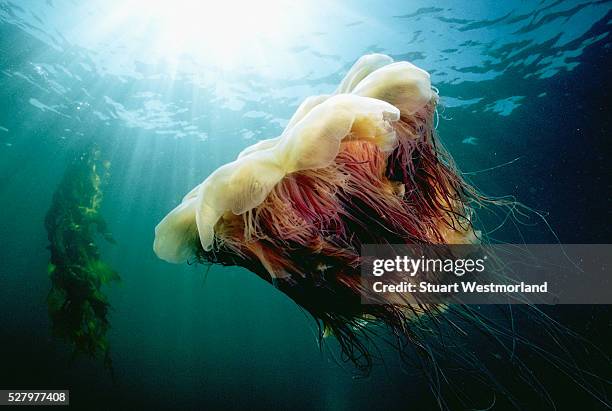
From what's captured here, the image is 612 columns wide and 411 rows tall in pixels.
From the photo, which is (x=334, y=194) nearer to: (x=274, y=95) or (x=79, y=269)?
(x=79, y=269)

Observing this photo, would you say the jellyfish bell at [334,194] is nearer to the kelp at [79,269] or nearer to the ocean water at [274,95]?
the ocean water at [274,95]

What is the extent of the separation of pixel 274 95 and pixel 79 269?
1030cm

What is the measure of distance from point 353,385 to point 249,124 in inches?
1101

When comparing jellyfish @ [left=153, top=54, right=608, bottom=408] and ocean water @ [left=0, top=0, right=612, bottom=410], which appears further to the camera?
ocean water @ [left=0, top=0, right=612, bottom=410]

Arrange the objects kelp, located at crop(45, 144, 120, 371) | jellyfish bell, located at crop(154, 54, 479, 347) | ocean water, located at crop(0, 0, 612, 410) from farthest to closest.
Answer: ocean water, located at crop(0, 0, 612, 410), kelp, located at crop(45, 144, 120, 371), jellyfish bell, located at crop(154, 54, 479, 347)

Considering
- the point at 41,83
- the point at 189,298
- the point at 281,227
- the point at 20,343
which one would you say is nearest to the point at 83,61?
the point at 41,83

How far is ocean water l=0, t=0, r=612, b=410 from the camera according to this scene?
11492 millimetres

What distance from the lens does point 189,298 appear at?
78062mm

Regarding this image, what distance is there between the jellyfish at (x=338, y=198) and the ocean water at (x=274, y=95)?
0.49 meters

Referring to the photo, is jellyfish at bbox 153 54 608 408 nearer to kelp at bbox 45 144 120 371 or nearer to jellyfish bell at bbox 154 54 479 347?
jellyfish bell at bbox 154 54 479 347

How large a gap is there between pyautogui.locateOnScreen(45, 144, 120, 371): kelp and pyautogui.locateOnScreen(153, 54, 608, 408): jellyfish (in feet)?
23.8

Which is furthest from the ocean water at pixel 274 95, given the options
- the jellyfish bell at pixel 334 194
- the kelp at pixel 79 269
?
the kelp at pixel 79 269

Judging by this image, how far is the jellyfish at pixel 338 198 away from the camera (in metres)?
1.90

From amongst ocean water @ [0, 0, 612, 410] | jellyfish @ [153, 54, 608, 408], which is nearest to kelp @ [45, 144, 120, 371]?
ocean water @ [0, 0, 612, 410]
